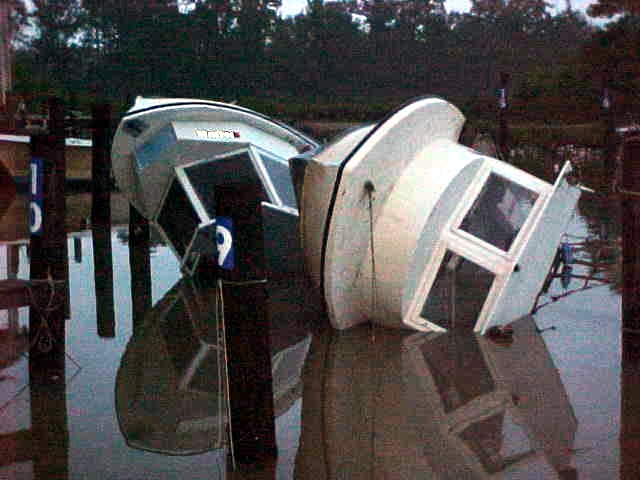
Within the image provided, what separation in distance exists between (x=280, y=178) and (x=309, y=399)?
614 centimetres

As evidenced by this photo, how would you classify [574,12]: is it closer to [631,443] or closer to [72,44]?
[72,44]

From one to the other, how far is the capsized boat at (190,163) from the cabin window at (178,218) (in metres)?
0.01

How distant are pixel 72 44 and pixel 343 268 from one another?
164ft

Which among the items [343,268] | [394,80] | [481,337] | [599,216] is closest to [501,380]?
[481,337]

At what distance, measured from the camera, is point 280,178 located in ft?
45.1

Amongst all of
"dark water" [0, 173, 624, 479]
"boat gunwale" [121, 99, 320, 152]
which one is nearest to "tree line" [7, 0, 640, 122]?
"boat gunwale" [121, 99, 320, 152]

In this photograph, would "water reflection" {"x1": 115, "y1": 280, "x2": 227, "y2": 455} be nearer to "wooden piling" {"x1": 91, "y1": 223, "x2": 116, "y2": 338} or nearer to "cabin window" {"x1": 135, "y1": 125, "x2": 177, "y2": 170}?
"wooden piling" {"x1": 91, "y1": 223, "x2": 116, "y2": 338}

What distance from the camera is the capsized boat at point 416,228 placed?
9.30 m

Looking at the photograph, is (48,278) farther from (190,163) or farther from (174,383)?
(190,163)

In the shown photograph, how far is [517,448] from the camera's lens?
671 cm

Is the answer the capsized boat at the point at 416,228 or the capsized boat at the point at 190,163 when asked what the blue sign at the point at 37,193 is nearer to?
the capsized boat at the point at 416,228

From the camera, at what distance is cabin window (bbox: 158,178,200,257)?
1356 centimetres

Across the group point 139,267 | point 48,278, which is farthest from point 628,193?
point 139,267

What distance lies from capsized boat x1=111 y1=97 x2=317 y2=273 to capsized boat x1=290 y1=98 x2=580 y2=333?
3.29 meters
